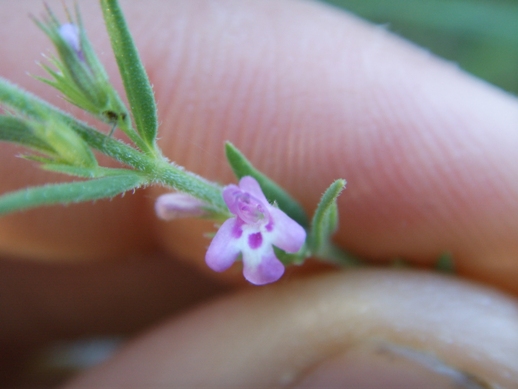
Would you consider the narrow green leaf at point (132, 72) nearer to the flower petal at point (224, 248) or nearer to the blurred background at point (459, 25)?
the flower petal at point (224, 248)

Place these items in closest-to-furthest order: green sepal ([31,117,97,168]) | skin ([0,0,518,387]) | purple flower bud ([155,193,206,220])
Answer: green sepal ([31,117,97,168]) → purple flower bud ([155,193,206,220]) → skin ([0,0,518,387])

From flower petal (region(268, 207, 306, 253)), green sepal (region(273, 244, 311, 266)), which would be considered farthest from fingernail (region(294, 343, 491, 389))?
flower petal (region(268, 207, 306, 253))

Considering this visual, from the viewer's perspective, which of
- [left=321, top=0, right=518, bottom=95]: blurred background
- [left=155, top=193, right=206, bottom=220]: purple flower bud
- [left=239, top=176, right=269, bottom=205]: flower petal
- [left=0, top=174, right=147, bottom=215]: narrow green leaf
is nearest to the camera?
[left=0, top=174, right=147, bottom=215]: narrow green leaf

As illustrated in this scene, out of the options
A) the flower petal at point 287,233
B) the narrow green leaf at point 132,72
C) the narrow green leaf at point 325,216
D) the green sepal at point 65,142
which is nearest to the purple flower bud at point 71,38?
the narrow green leaf at point 132,72

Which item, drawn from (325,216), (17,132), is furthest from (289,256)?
(17,132)

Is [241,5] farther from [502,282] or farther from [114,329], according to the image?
[114,329]

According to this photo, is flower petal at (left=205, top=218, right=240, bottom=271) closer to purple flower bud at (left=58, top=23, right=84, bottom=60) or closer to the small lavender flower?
the small lavender flower
